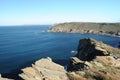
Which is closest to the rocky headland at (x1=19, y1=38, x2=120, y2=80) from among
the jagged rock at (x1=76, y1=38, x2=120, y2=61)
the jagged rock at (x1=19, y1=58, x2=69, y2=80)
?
the jagged rock at (x1=19, y1=58, x2=69, y2=80)

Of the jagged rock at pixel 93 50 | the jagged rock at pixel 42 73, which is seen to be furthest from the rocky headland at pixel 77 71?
the jagged rock at pixel 93 50

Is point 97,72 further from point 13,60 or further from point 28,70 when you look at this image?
point 13,60

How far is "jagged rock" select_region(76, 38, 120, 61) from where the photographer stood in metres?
87.2

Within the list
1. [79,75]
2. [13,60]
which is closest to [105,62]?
[79,75]

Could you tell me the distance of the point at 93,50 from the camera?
92188 millimetres

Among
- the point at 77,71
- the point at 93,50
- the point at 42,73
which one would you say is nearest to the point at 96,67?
the point at 77,71

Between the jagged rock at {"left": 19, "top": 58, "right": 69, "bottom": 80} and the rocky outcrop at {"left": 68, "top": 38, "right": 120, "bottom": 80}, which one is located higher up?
the jagged rock at {"left": 19, "top": 58, "right": 69, "bottom": 80}

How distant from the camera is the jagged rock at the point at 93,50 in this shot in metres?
87.2

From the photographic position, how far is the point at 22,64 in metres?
113

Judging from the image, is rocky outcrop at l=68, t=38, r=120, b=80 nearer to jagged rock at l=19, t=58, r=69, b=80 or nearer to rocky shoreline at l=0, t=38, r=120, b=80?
rocky shoreline at l=0, t=38, r=120, b=80

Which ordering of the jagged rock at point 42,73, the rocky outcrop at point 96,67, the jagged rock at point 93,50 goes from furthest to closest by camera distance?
the jagged rock at point 93,50, the rocky outcrop at point 96,67, the jagged rock at point 42,73

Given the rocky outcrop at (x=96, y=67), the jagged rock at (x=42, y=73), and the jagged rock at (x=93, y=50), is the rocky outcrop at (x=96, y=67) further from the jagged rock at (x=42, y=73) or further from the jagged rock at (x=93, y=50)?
the jagged rock at (x=42, y=73)

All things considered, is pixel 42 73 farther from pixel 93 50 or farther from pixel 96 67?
pixel 93 50

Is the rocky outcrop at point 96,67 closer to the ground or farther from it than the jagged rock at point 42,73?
closer to the ground
